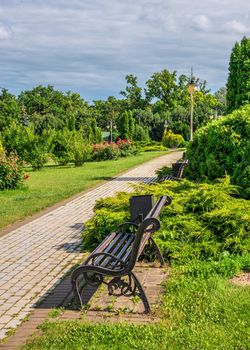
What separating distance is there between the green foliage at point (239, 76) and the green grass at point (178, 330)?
30.2ft

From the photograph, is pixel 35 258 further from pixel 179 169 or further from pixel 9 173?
pixel 9 173

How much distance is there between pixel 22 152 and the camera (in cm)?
2488

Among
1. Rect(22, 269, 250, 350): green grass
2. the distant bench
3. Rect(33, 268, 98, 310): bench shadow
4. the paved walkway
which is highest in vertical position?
the distant bench

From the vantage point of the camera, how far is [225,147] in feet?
29.4

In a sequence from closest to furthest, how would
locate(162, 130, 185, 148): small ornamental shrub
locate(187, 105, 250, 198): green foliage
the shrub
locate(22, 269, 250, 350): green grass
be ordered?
locate(22, 269, 250, 350): green grass, locate(187, 105, 250, 198): green foliage, the shrub, locate(162, 130, 185, 148): small ornamental shrub

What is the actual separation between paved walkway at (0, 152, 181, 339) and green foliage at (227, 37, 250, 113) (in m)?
5.37

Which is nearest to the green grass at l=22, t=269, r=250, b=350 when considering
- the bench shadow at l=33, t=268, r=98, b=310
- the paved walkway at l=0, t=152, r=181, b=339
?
the bench shadow at l=33, t=268, r=98, b=310

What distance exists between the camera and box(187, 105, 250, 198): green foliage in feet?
28.5

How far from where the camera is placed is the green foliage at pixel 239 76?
42.3ft

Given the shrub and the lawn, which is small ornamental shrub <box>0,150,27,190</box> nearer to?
the lawn

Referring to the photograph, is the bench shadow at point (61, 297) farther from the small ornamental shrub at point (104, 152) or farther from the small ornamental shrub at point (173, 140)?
the small ornamental shrub at point (173, 140)

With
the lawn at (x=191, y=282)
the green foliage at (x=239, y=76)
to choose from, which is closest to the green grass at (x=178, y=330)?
the lawn at (x=191, y=282)

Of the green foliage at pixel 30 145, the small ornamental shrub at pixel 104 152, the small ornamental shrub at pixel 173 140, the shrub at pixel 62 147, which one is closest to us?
the green foliage at pixel 30 145

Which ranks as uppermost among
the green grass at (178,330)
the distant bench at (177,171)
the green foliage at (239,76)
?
the green foliage at (239,76)
